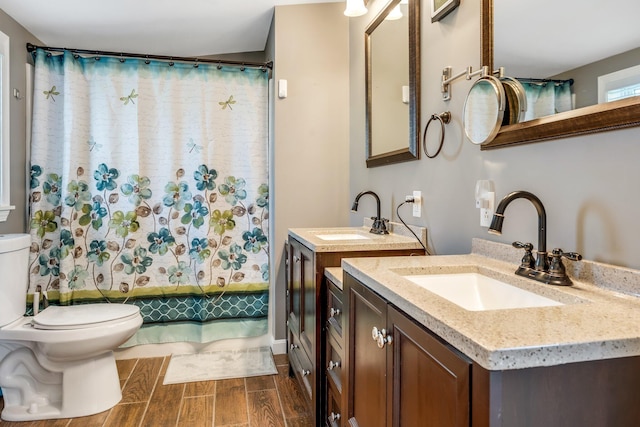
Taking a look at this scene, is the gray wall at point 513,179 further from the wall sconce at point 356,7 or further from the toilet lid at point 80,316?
the toilet lid at point 80,316

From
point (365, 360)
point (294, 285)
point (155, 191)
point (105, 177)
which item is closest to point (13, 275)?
point (105, 177)

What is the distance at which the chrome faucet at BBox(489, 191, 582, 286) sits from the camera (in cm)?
100

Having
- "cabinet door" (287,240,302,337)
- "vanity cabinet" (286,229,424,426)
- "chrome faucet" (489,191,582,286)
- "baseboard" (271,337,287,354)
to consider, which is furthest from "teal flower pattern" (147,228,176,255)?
"chrome faucet" (489,191,582,286)

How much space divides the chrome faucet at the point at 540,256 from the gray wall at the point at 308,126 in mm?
1672

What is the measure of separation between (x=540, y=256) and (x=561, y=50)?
57 centimetres

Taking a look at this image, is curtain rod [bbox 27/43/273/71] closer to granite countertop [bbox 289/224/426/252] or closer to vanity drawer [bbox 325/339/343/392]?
granite countertop [bbox 289/224/426/252]

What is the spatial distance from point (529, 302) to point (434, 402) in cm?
42

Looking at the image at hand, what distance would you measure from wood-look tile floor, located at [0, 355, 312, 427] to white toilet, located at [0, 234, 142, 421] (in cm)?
8

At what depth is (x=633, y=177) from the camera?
91 cm

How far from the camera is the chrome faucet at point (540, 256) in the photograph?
100 cm

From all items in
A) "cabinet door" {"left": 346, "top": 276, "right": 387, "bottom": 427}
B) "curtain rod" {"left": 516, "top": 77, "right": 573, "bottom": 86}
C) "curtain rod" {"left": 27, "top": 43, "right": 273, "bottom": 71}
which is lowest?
"cabinet door" {"left": 346, "top": 276, "right": 387, "bottom": 427}

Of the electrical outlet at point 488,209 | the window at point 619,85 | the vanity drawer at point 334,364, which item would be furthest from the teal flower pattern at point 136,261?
the window at point 619,85

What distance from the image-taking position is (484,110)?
1344 millimetres

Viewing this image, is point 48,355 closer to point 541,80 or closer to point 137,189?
point 137,189
